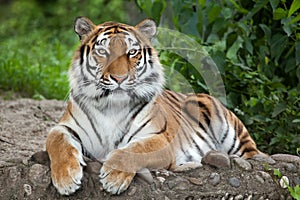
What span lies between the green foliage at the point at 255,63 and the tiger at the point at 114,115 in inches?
48.1

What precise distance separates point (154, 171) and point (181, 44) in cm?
185

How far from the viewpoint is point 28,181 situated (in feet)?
13.9

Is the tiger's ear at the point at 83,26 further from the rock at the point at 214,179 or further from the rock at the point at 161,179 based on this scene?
the rock at the point at 214,179

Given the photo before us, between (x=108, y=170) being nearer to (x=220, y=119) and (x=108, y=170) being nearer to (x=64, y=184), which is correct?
(x=64, y=184)

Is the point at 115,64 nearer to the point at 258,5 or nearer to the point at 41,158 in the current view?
the point at 41,158

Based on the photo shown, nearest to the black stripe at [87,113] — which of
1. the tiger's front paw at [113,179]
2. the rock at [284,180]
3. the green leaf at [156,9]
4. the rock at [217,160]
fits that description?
the tiger's front paw at [113,179]

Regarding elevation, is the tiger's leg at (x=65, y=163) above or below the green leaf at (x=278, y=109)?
above

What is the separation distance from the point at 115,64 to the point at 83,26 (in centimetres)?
45

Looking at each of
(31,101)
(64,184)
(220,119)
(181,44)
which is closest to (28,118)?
(31,101)

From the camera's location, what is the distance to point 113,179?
13.3ft

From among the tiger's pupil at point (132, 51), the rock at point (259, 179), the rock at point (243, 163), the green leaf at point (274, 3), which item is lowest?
the rock at point (259, 179)

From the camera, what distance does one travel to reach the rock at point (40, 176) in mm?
4211

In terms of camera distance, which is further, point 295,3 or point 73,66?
point 295,3

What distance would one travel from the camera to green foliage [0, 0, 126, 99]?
767 centimetres
